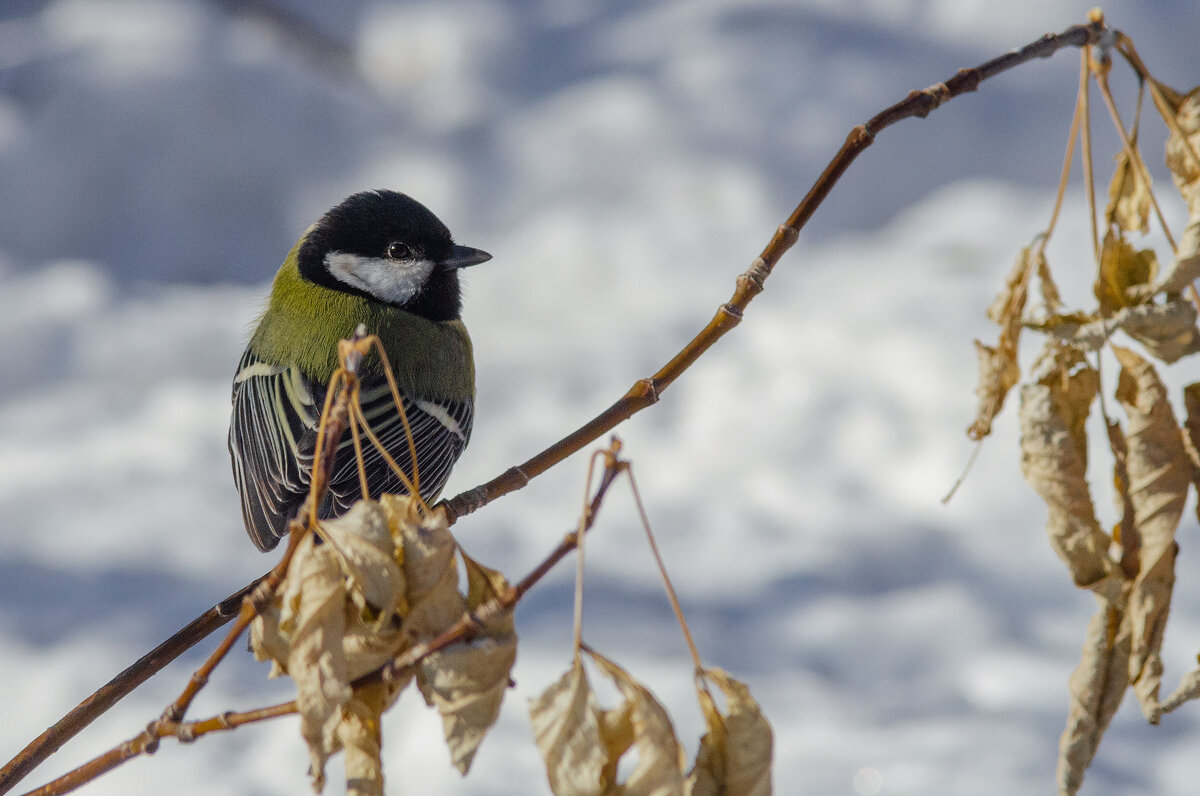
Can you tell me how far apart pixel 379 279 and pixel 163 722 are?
102cm

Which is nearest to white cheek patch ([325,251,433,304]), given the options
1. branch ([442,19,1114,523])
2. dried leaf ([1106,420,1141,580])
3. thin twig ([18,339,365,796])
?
branch ([442,19,1114,523])

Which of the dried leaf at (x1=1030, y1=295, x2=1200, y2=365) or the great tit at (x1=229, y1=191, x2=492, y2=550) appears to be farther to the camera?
the great tit at (x1=229, y1=191, x2=492, y2=550)

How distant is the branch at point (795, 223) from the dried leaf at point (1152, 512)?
211mm

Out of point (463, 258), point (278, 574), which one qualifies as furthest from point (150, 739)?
point (463, 258)

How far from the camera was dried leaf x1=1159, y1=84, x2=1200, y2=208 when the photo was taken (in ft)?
2.04

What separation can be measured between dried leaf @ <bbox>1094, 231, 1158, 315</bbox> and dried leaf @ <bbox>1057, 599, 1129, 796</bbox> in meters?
0.16

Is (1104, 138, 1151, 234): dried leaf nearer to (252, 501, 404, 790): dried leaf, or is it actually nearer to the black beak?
(252, 501, 404, 790): dried leaf

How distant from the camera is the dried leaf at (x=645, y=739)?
484mm

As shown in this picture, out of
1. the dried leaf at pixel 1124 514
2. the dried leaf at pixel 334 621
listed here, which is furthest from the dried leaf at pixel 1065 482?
→ the dried leaf at pixel 334 621

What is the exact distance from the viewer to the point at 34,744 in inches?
26.2

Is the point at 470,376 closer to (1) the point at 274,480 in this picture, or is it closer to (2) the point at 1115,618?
(1) the point at 274,480

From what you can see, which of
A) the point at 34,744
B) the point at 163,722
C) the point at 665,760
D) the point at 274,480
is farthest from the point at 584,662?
the point at 274,480

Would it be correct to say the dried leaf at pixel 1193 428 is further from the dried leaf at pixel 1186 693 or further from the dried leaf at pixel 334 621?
the dried leaf at pixel 334 621

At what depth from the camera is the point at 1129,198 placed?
0.65 meters
